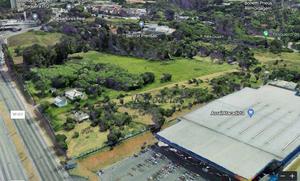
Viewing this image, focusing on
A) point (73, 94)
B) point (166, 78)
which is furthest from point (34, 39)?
point (166, 78)

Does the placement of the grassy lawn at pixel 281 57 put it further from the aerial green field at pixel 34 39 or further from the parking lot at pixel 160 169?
the aerial green field at pixel 34 39

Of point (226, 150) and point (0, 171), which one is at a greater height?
point (226, 150)

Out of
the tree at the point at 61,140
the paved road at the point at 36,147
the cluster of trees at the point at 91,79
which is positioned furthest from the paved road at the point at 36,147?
the cluster of trees at the point at 91,79

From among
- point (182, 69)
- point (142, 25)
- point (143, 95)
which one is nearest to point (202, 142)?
point (143, 95)

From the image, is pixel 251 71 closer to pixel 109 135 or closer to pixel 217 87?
pixel 217 87

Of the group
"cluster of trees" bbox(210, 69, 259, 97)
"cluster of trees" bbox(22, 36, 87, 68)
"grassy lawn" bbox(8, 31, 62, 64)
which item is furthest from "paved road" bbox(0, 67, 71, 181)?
"cluster of trees" bbox(210, 69, 259, 97)

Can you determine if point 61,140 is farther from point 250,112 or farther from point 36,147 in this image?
point 250,112

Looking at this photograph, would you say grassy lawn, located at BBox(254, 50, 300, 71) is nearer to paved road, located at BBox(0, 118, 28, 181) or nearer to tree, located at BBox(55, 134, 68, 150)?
tree, located at BBox(55, 134, 68, 150)
